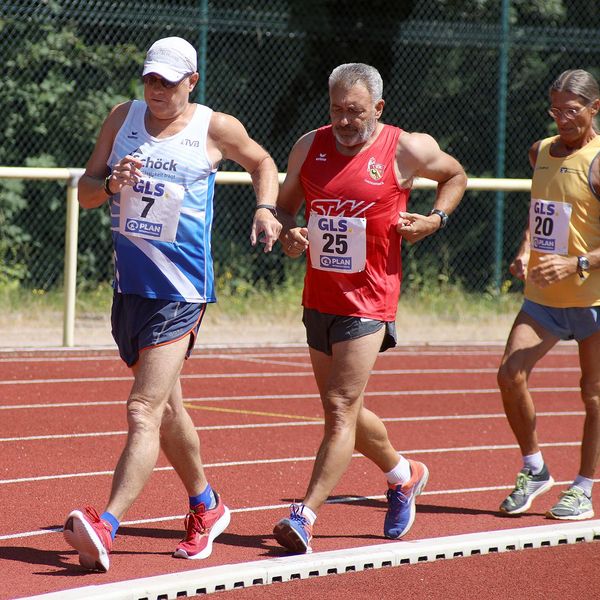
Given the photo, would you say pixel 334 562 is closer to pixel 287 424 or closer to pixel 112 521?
pixel 112 521

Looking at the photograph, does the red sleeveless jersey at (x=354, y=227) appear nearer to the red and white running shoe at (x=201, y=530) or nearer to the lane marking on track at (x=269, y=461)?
the red and white running shoe at (x=201, y=530)

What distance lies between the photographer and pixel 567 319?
21.6ft

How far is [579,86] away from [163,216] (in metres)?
2.11

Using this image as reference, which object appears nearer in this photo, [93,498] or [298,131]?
[93,498]

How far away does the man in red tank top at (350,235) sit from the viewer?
18.8 feet

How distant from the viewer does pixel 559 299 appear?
21.5 ft

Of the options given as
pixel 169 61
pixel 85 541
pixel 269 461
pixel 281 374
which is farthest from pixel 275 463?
pixel 281 374

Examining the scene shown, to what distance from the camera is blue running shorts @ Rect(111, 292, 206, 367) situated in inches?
216

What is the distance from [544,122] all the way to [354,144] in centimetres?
1204

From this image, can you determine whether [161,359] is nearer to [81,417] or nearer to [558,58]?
[81,417]

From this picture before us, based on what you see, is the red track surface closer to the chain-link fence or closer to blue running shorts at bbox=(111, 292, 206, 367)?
blue running shorts at bbox=(111, 292, 206, 367)

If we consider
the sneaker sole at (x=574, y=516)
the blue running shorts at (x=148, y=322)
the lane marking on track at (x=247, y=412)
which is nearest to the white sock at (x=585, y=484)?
the sneaker sole at (x=574, y=516)

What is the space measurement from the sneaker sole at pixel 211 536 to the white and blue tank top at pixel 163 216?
946 millimetres

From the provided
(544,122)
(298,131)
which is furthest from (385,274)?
(544,122)
